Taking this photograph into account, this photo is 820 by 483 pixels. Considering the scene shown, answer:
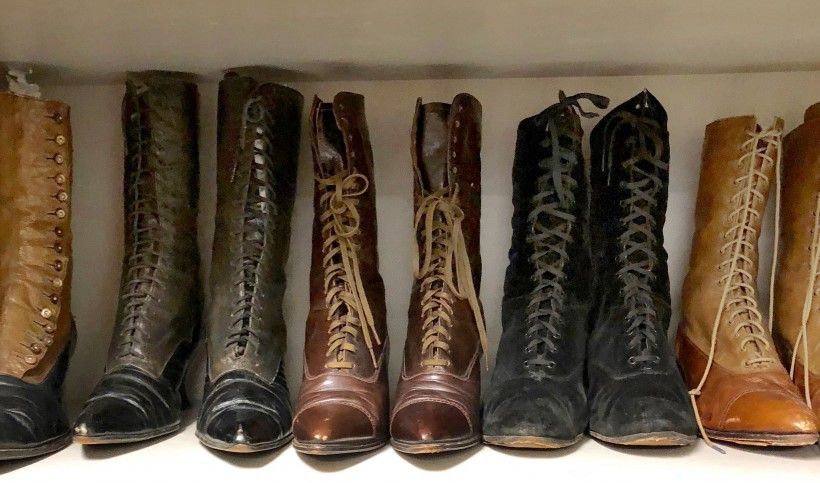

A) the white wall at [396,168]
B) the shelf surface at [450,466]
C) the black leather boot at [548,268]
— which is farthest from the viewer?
the white wall at [396,168]

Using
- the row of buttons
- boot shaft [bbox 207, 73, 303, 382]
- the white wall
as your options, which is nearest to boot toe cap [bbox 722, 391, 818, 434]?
the white wall

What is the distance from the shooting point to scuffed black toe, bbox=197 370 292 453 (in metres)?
0.67

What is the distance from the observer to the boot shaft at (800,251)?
76cm

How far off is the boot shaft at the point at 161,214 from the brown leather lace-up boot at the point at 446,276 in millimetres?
266

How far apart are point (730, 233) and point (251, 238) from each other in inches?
20.5

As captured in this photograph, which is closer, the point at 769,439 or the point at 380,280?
the point at 769,439

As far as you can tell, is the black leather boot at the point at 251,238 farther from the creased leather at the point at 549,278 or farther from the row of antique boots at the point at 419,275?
the creased leather at the point at 549,278

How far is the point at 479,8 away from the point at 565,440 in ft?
1.33

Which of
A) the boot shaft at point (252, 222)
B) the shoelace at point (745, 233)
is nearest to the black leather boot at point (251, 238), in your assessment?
the boot shaft at point (252, 222)

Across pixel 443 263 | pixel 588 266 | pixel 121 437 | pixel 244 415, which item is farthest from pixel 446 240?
pixel 121 437

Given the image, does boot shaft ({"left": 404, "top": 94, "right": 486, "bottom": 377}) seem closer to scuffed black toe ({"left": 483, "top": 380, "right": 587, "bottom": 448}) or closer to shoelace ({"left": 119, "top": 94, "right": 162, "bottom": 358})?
scuffed black toe ({"left": 483, "top": 380, "right": 587, "bottom": 448})

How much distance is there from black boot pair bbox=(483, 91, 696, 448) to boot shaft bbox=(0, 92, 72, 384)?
0.47 meters

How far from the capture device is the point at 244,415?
685 millimetres

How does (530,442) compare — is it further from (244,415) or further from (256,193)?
(256,193)
